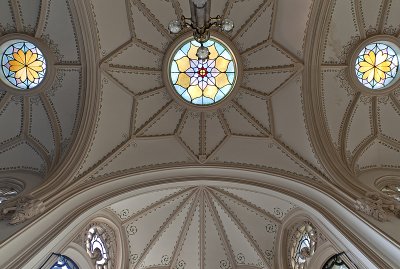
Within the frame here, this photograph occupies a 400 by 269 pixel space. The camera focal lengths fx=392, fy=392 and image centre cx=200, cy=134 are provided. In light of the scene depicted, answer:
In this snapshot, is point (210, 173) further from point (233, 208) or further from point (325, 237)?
point (325, 237)

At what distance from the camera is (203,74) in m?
13.2

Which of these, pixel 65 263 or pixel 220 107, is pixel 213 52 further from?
pixel 65 263

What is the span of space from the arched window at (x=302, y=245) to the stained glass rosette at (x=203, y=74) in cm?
493

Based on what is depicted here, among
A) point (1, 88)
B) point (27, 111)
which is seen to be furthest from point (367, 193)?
point (1, 88)

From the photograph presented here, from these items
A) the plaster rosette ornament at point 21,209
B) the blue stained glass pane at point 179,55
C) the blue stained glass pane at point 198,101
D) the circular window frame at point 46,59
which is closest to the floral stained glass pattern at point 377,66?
the blue stained glass pane at point 198,101

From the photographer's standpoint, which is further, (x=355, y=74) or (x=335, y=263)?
(x=355, y=74)

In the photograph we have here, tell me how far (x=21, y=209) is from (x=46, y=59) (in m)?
5.08

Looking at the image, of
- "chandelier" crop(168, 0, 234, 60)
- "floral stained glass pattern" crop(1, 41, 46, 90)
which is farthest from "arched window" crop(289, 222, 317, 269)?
"floral stained glass pattern" crop(1, 41, 46, 90)

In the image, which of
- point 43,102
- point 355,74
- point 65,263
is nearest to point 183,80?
point 43,102

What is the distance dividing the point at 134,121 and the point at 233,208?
441 centimetres

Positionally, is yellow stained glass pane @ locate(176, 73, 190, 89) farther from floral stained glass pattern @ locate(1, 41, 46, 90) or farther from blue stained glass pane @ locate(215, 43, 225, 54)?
floral stained glass pattern @ locate(1, 41, 46, 90)

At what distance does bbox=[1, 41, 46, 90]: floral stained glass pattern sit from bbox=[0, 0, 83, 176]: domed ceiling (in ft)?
1.19

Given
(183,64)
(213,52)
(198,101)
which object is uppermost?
(213,52)

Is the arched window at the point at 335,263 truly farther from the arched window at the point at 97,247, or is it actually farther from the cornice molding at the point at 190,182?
the arched window at the point at 97,247
